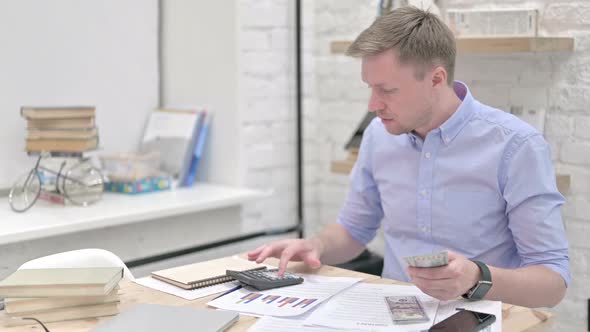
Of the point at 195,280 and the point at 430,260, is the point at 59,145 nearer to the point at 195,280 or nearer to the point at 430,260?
the point at 195,280

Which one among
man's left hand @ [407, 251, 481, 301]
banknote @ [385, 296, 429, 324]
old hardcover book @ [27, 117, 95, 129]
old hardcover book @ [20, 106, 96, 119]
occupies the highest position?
old hardcover book @ [20, 106, 96, 119]

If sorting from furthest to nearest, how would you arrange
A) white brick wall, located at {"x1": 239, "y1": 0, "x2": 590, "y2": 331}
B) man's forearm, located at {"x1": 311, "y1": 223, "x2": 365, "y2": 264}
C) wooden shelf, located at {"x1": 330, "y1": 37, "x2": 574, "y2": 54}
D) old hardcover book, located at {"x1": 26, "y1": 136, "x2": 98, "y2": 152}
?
1. old hardcover book, located at {"x1": 26, "y1": 136, "x2": 98, "y2": 152}
2. white brick wall, located at {"x1": 239, "y1": 0, "x2": 590, "y2": 331}
3. wooden shelf, located at {"x1": 330, "y1": 37, "x2": 574, "y2": 54}
4. man's forearm, located at {"x1": 311, "y1": 223, "x2": 365, "y2": 264}

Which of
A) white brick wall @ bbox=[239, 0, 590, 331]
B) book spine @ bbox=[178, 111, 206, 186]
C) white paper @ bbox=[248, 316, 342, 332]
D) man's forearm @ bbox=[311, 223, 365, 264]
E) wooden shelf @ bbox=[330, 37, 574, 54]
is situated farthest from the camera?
book spine @ bbox=[178, 111, 206, 186]

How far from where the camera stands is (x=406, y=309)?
1.58 m

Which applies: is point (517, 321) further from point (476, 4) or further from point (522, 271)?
point (476, 4)

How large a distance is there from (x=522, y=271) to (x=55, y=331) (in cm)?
102

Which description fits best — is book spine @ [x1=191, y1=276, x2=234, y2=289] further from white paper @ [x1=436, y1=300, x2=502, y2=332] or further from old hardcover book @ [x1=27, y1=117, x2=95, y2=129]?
old hardcover book @ [x1=27, y1=117, x2=95, y2=129]

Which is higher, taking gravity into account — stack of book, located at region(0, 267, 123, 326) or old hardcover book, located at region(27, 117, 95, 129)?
old hardcover book, located at region(27, 117, 95, 129)

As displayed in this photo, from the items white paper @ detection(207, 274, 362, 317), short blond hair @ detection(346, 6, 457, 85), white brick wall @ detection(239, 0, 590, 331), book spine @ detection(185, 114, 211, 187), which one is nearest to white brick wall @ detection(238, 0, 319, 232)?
white brick wall @ detection(239, 0, 590, 331)

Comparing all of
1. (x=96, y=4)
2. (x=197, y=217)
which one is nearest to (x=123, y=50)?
(x=96, y=4)

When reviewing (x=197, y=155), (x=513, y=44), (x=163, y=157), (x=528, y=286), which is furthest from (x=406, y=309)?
(x=163, y=157)

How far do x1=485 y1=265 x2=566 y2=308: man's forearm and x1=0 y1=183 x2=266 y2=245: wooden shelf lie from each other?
4.19ft

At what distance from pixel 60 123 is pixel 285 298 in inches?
54.3

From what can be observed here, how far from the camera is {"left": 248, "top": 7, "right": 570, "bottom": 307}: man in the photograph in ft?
6.23
